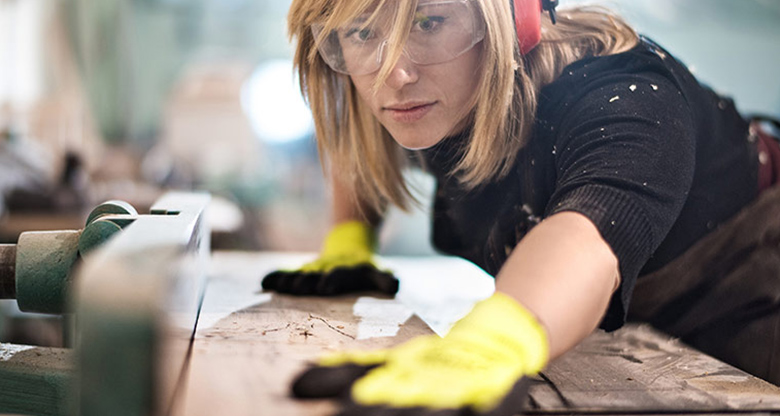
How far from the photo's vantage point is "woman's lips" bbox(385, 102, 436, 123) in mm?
972

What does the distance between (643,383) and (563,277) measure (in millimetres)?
211

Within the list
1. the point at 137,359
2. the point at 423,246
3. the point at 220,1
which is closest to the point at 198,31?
the point at 220,1

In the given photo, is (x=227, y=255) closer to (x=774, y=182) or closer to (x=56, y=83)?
(x=774, y=182)

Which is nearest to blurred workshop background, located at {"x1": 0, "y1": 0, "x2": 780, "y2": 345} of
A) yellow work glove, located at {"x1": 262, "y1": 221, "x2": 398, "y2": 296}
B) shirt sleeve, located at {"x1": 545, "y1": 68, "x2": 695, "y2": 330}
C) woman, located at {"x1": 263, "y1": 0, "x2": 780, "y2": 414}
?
yellow work glove, located at {"x1": 262, "y1": 221, "x2": 398, "y2": 296}

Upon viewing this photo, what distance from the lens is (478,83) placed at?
37.8 inches

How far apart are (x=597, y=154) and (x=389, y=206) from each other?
2.43 feet

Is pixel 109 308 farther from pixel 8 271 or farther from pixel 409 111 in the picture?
pixel 409 111

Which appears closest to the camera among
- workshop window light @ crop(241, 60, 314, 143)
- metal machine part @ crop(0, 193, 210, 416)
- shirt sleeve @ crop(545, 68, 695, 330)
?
metal machine part @ crop(0, 193, 210, 416)

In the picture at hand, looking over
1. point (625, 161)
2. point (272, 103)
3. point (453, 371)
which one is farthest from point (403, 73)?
point (272, 103)

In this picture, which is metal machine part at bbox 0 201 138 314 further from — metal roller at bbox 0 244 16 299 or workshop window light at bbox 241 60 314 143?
workshop window light at bbox 241 60 314 143

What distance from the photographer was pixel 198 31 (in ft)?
26.9

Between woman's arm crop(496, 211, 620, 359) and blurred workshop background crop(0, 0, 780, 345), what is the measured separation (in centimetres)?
365

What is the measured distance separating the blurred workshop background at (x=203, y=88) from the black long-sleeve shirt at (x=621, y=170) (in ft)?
10.6

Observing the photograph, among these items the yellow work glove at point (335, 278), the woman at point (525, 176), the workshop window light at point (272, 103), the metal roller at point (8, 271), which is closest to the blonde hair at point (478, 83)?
the woman at point (525, 176)
